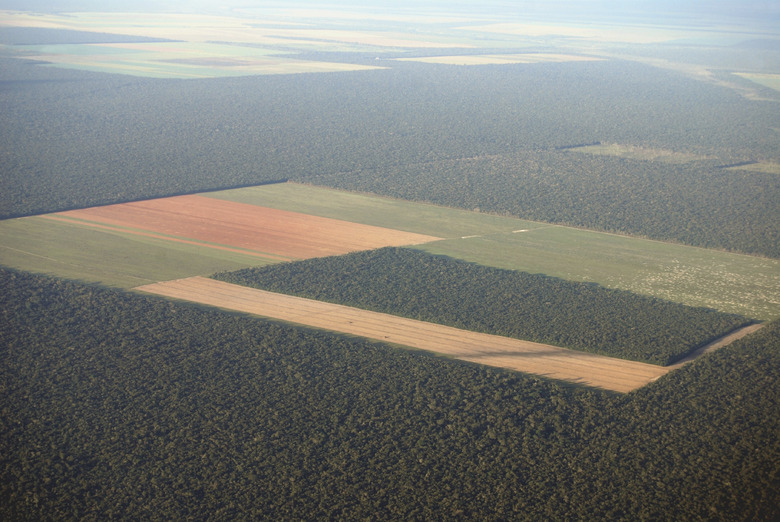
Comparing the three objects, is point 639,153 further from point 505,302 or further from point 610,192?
point 505,302

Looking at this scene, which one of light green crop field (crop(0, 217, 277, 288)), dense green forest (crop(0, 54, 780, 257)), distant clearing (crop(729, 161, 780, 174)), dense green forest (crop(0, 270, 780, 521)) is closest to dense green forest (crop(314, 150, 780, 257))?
dense green forest (crop(0, 54, 780, 257))

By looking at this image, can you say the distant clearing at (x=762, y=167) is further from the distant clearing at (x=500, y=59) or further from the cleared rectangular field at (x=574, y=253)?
the distant clearing at (x=500, y=59)

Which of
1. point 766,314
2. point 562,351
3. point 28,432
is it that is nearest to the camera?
point 28,432

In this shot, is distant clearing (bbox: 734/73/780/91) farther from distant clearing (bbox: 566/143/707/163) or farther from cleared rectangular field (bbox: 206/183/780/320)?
cleared rectangular field (bbox: 206/183/780/320)

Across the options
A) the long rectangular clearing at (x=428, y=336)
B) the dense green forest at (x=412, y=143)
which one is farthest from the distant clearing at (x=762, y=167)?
the long rectangular clearing at (x=428, y=336)

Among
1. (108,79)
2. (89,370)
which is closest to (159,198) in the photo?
(89,370)

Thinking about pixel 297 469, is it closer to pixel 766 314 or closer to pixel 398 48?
pixel 766 314

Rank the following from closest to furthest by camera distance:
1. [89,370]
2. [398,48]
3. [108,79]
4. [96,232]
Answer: [89,370]
[96,232]
[108,79]
[398,48]
